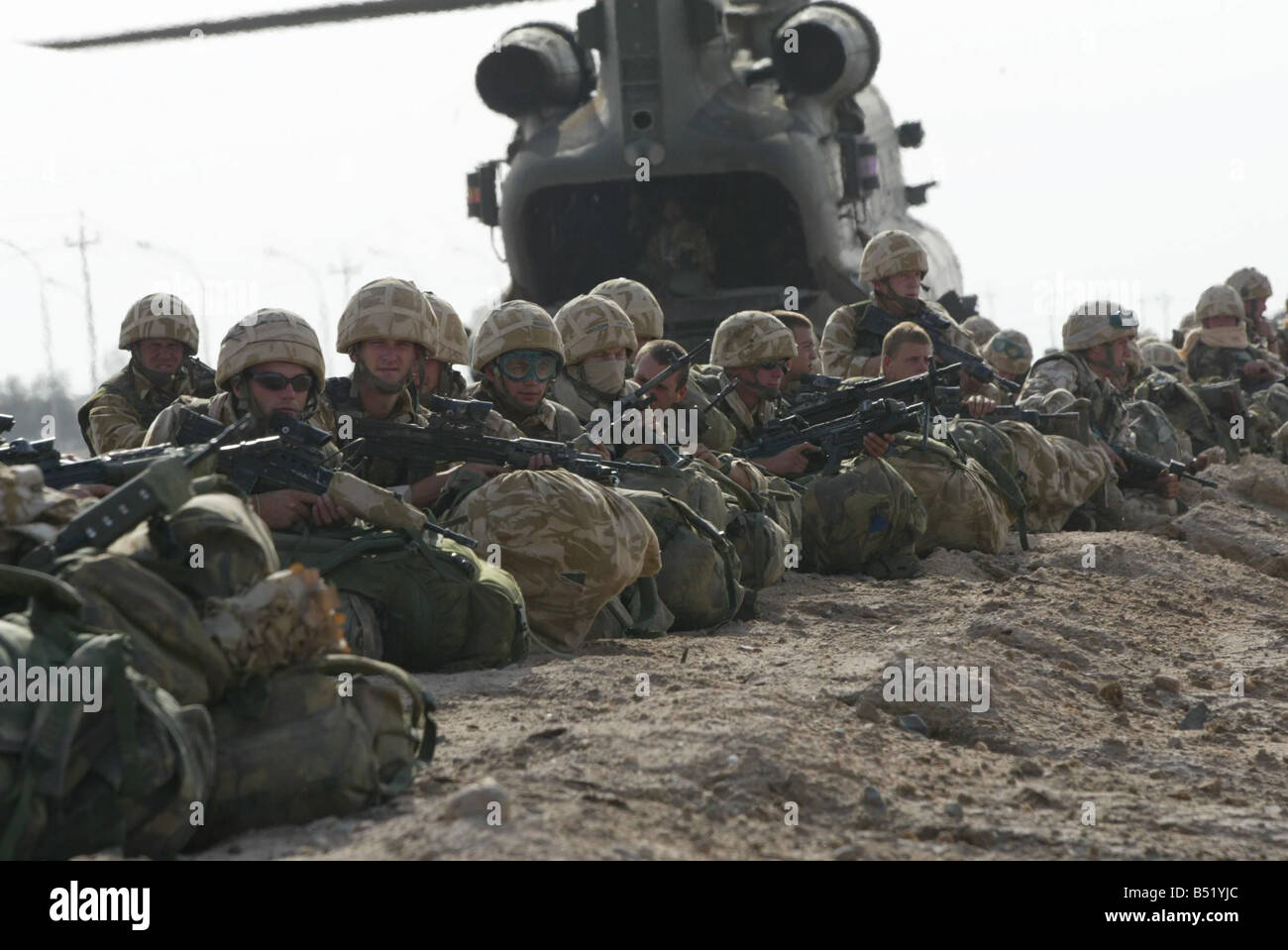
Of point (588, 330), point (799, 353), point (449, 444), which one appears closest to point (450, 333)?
point (588, 330)

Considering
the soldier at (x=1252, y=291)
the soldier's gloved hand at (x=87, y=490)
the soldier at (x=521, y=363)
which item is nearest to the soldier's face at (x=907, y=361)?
the soldier at (x=521, y=363)

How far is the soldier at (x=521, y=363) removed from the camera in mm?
7594

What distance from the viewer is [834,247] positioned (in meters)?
15.7

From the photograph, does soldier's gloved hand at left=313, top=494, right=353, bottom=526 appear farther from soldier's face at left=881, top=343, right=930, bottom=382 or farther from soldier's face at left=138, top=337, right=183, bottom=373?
soldier's face at left=881, top=343, right=930, bottom=382

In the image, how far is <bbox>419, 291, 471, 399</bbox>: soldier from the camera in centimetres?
786

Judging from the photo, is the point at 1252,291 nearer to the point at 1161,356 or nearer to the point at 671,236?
the point at 1161,356

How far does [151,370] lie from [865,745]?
476 centimetres

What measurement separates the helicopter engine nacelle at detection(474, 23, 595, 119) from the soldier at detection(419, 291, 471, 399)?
8.12 m

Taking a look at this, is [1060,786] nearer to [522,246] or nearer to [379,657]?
[379,657]

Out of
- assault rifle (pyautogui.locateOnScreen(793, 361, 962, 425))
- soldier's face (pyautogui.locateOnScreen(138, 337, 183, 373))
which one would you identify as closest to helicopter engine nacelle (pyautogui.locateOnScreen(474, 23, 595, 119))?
assault rifle (pyautogui.locateOnScreen(793, 361, 962, 425))

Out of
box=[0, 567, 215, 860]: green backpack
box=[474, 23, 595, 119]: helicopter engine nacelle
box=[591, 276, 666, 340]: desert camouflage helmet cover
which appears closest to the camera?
box=[0, 567, 215, 860]: green backpack

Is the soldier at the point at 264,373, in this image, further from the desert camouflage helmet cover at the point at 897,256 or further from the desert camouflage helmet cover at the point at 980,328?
the desert camouflage helmet cover at the point at 980,328

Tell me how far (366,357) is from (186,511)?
8.55 ft

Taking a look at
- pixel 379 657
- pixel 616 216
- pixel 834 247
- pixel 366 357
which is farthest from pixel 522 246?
pixel 379 657
